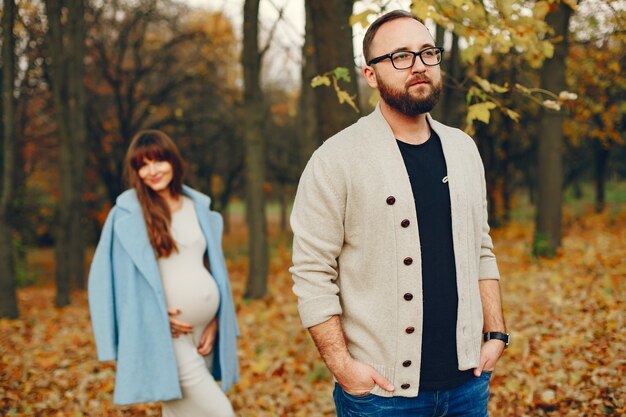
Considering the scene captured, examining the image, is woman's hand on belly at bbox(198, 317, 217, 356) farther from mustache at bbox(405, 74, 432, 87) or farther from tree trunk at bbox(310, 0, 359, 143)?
mustache at bbox(405, 74, 432, 87)

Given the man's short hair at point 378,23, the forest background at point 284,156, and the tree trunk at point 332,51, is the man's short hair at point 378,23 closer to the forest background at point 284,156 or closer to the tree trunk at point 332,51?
the forest background at point 284,156

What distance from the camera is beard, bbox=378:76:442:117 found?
86.4 inches

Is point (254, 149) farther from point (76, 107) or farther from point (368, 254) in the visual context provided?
point (368, 254)

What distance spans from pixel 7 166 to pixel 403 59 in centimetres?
779

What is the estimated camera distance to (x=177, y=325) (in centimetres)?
363

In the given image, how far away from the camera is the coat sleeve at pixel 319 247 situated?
82.7 inches

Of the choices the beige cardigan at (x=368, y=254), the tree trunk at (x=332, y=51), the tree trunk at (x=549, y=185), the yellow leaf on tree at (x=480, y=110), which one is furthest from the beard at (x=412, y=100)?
the tree trunk at (x=549, y=185)

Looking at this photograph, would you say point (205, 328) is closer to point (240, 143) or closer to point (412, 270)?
point (412, 270)

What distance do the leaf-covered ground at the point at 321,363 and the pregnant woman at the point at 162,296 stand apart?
150 cm

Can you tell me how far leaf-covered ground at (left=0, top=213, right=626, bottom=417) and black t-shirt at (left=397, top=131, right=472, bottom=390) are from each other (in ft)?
7.98

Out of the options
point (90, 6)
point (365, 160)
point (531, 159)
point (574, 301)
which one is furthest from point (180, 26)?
point (365, 160)

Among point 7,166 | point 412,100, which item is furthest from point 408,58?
point 7,166

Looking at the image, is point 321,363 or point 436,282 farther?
point 321,363

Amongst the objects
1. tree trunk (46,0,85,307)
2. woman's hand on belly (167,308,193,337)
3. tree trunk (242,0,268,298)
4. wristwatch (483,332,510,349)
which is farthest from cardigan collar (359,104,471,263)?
tree trunk (46,0,85,307)
